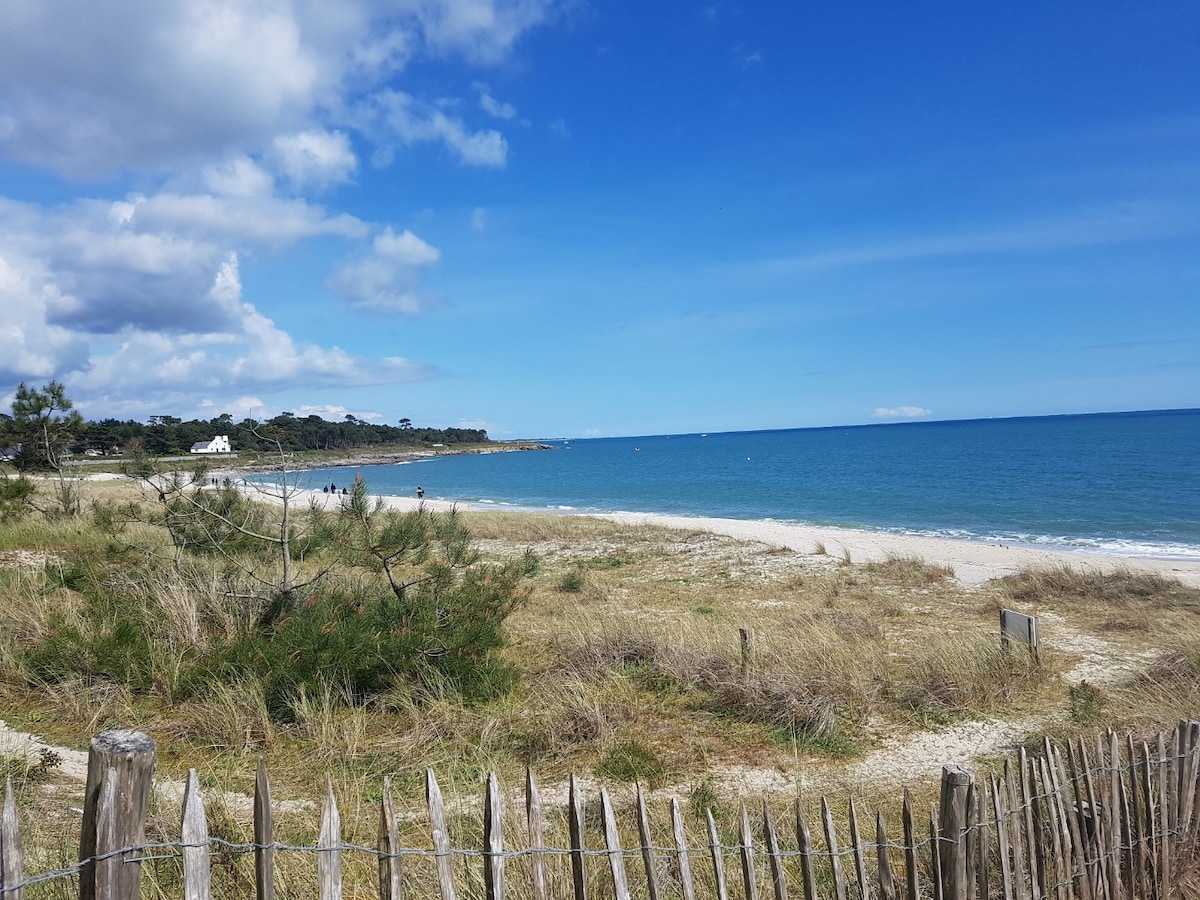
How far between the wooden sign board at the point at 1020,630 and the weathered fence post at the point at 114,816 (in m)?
8.73

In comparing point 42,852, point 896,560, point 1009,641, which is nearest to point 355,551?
point 42,852

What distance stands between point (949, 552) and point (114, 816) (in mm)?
24118

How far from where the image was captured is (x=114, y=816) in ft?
6.61

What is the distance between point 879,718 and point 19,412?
1818cm

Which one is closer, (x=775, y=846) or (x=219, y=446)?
(x=775, y=846)

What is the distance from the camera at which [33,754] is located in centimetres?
502

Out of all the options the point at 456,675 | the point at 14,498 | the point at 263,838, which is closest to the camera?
the point at 263,838

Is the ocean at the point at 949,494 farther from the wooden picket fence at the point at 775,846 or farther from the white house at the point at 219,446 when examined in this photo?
the white house at the point at 219,446

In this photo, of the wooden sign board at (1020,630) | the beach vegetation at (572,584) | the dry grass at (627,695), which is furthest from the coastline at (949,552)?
the wooden sign board at (1020,630)

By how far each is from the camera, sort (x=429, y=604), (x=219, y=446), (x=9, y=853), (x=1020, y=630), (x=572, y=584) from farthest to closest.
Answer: (x=219, y=446)
(x=572, y=584)
(x=1020, y=630)
(x=429, y=604)
(x=9, y=853)

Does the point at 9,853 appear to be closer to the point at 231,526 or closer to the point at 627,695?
the point at 627,695

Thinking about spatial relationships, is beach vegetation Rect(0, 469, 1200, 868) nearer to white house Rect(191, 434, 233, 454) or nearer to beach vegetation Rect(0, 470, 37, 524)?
white house Rect(191, 434, 233, 454)

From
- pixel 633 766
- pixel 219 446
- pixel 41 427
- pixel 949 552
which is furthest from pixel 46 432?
pixel 949 552

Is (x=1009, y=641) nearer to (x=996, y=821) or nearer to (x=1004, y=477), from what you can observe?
(x=996, y=821)
